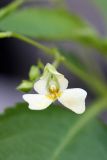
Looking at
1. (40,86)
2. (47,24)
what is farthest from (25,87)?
(47,24)

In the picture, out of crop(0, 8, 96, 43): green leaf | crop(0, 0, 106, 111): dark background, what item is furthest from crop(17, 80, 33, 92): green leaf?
crop(0, 0, 106, 111): dark background

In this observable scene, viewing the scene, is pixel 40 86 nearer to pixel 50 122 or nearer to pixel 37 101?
pixel 37 101

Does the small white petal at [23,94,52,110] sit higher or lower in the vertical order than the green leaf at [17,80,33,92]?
lower

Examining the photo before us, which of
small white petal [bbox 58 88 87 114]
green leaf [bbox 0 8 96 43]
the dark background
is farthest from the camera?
the dark background

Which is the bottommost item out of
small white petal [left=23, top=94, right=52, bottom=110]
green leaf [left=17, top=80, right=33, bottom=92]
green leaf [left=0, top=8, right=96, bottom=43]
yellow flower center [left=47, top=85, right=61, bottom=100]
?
small white petal [left=23, top=94, right=52, bottom=110]

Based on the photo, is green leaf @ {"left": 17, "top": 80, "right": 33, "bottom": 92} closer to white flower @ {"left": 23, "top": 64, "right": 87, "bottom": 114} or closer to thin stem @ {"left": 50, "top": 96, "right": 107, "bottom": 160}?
white flower @ {"left": 23, "top": 64, "right": 87, "bottom": 114}

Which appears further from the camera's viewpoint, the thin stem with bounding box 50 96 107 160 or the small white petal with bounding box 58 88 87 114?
the thin stem with bounding box 50 96 107 160

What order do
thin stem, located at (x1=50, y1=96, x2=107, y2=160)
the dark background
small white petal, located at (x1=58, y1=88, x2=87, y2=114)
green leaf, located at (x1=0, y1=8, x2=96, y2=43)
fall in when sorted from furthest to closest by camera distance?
the dark background → green leaf, located at (x1=0, y1=8, x2=96, y2=43) → thin stem, located at (x1=50, y1=96, x2=107, y2=160) → small white petal, located at (x1=58, y1=88, x2=87, y2=114)

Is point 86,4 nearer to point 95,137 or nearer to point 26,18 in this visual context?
point 26,18
